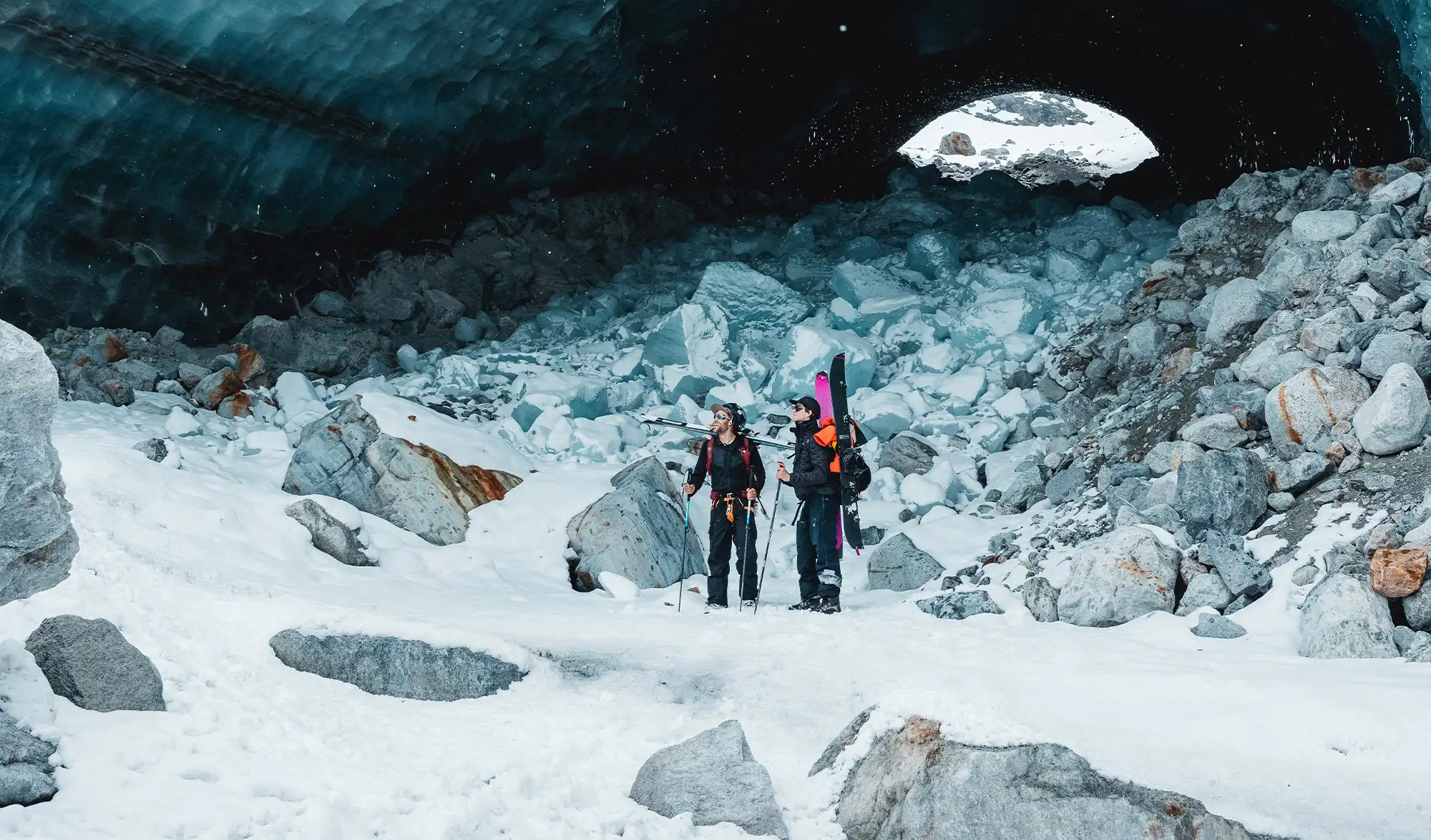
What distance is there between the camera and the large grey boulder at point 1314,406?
6.14 metres

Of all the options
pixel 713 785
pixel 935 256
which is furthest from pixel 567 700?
pixel 935 256

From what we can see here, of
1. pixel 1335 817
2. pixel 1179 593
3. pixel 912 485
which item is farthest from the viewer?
pixel 912 485

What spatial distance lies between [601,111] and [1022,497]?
7.73 metres

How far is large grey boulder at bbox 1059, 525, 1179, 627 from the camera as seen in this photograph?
538 cm

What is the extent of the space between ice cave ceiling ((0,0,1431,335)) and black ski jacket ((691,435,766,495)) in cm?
581

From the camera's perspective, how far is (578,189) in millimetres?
14273

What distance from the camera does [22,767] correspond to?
120 inches

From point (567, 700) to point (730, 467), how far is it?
2395 millimetres

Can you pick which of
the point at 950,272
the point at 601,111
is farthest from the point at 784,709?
the point at 601,111

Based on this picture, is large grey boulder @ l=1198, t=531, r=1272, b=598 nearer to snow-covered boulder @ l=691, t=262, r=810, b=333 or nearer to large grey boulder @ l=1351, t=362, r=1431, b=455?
large grey boulder @ l=1351, t=362, r=1431, b=455

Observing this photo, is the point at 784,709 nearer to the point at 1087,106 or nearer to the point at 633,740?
the point at 633,740

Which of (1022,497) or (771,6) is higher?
(771,6)

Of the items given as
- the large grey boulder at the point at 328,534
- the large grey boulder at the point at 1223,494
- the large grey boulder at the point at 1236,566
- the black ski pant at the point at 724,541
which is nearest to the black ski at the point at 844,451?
the black ski pant at the point at 724,541

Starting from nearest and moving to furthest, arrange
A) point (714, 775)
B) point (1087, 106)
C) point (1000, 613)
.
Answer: point (714, 775) → point (1000, 613) → point (1087, 106)
